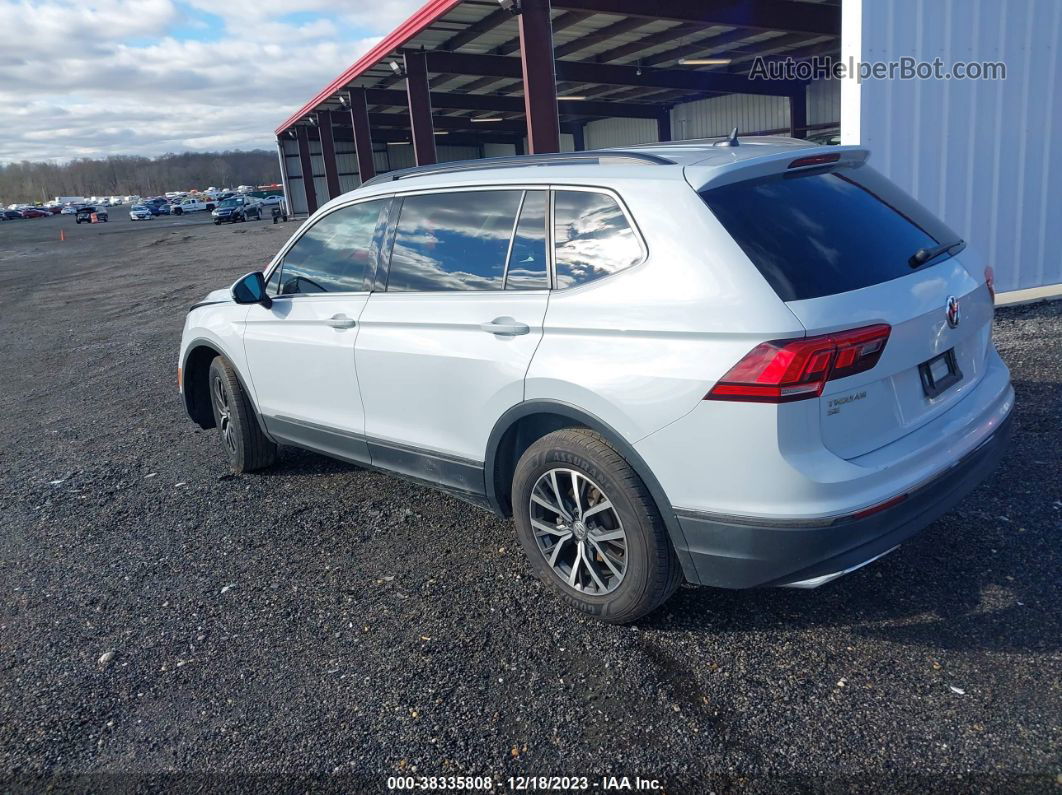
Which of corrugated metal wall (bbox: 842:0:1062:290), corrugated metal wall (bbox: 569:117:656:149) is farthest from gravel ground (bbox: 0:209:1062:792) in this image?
corrugated metal wall (bbox: 569:117:656:149)

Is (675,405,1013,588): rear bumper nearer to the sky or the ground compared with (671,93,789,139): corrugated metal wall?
nearer to the ground

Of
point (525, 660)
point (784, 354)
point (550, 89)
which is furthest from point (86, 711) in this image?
point (550, 89)

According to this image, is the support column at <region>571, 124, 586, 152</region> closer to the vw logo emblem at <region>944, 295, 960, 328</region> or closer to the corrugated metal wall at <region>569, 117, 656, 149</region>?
the corrugated metal wall at <region>569, 117, 656, 149</region>

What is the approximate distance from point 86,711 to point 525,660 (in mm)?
1652

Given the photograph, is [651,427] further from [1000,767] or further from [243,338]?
[243,338]

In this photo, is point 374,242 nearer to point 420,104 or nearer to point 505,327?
point 505,327

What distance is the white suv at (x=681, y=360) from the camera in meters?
2.72

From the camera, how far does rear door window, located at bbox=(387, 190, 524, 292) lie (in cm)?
361

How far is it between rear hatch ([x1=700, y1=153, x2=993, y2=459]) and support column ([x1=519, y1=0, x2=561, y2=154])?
30.0 feet

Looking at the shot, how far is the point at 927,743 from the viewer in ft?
8.39

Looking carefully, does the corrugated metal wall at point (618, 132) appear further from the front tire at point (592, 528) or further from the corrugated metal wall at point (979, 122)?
the front tire at point (592, 528)

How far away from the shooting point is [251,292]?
478 centimetres

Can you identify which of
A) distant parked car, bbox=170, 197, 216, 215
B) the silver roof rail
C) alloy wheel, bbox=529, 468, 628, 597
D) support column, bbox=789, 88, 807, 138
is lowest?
alloy wheel, bbox=529, 468, 628, 597

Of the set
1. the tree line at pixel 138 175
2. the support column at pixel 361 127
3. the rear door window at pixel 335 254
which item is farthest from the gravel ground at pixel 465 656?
the tree line at pixel 138 175
